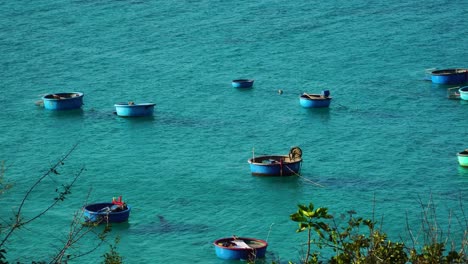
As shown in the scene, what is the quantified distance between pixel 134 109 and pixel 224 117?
9743 mm

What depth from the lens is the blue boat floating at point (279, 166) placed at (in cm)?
7750

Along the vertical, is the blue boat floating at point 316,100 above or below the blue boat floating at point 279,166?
above

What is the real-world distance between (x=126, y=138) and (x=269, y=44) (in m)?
49.4

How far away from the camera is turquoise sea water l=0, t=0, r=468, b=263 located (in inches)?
2724

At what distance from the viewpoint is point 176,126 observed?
99.1 metres

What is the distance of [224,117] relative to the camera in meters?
103

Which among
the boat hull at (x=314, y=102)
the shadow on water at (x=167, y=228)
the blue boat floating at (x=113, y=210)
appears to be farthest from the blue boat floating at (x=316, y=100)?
the blue boat floating at (x=113, y=210)

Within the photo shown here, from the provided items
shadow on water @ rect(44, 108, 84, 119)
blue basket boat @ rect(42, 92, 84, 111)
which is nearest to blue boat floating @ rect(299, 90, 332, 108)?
shadow on water @ rect(44, 108, 84, 119)

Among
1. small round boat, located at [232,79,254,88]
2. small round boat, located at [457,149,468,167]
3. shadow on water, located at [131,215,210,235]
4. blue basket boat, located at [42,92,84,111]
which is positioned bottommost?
shadow on water, located at [131,215,210,235]

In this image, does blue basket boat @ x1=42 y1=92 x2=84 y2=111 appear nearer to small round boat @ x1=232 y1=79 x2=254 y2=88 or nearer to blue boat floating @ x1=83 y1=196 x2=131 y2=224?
small round boat @ x1=232 y1=79 x2=254 y2=88

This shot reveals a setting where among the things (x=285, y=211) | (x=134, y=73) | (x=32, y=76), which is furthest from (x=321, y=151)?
(x=32, y=76)

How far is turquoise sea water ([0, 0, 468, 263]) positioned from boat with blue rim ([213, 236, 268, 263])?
1009 millimetres

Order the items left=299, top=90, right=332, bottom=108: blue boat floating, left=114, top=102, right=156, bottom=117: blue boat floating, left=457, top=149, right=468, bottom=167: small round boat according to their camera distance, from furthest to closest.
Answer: left=299, top=90, right=332, bottom=108: blue boat floating → left=114, top=102, right=156, bottom=117: blue boat floating → left=457, top=149, right=468, bottom=167: small round boat

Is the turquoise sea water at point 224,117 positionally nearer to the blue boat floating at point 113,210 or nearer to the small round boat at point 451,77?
the small round boat at point 451,77
